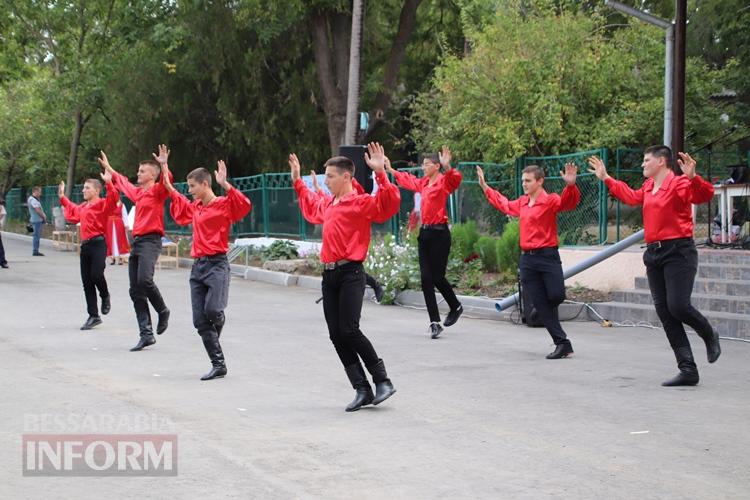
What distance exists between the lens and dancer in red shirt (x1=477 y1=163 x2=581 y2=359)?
419 inches

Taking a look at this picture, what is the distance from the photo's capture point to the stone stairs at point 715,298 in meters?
12.4

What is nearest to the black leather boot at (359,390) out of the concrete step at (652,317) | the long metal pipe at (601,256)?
the concrete step at (652,317)

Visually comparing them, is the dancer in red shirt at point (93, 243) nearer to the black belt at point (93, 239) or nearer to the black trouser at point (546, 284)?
the black belt at point (93, 239)

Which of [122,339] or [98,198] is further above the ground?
[98,198]

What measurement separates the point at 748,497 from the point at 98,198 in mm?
9102

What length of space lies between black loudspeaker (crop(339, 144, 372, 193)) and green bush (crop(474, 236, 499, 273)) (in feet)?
6.54

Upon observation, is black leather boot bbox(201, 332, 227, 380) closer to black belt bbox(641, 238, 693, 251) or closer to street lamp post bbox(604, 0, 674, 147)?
black belt bbox(641, 238, 693, 251)

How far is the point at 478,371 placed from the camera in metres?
9.80

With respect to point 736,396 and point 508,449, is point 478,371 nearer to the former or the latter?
point 736,396

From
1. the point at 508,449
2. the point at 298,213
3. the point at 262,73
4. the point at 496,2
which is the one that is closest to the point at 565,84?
the point at 298,213

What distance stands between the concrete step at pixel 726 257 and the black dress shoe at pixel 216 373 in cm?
734

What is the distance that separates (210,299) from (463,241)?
321 inches

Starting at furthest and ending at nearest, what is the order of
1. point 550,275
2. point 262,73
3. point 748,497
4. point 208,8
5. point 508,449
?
point 262,73, point 208,8, point 550,275, point 508,449, point 748,497

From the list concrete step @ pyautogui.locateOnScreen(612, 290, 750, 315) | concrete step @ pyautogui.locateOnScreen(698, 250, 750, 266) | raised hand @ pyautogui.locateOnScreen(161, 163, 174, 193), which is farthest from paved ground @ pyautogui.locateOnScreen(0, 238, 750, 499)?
concrete step @ pyautogui.locateOnScreen(698, 250, 750, 266)
